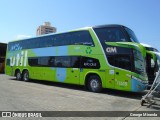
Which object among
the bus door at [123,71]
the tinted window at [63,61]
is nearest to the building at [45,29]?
the tinted window at [63,61]

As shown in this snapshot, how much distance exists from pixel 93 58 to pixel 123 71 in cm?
221

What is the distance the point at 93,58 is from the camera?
13750mm

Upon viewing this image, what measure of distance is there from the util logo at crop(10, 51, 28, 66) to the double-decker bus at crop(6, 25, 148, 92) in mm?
1239

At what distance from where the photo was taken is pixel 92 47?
13.8 meters

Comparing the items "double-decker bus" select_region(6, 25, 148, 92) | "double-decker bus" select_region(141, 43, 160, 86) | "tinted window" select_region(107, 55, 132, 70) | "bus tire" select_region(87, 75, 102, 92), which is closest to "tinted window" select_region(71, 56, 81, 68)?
"double-decker bus" select_region(6, 25, 148, 92)

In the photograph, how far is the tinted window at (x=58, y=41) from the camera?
14427mm

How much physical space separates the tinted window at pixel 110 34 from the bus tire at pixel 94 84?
2218 mm

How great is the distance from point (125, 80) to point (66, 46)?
5.21 meters

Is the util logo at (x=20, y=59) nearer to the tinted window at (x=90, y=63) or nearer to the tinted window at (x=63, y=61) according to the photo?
the tinted window at (x=63, y=61)

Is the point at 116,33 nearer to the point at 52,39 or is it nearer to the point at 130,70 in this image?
the point at 130,70

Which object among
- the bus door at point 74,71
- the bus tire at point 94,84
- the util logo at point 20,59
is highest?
the util logo at point 20,59

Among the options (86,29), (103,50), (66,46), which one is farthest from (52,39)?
(103,50)

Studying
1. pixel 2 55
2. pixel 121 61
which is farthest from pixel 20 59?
pixel 2 55

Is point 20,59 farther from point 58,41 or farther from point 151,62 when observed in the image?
point 151,62
